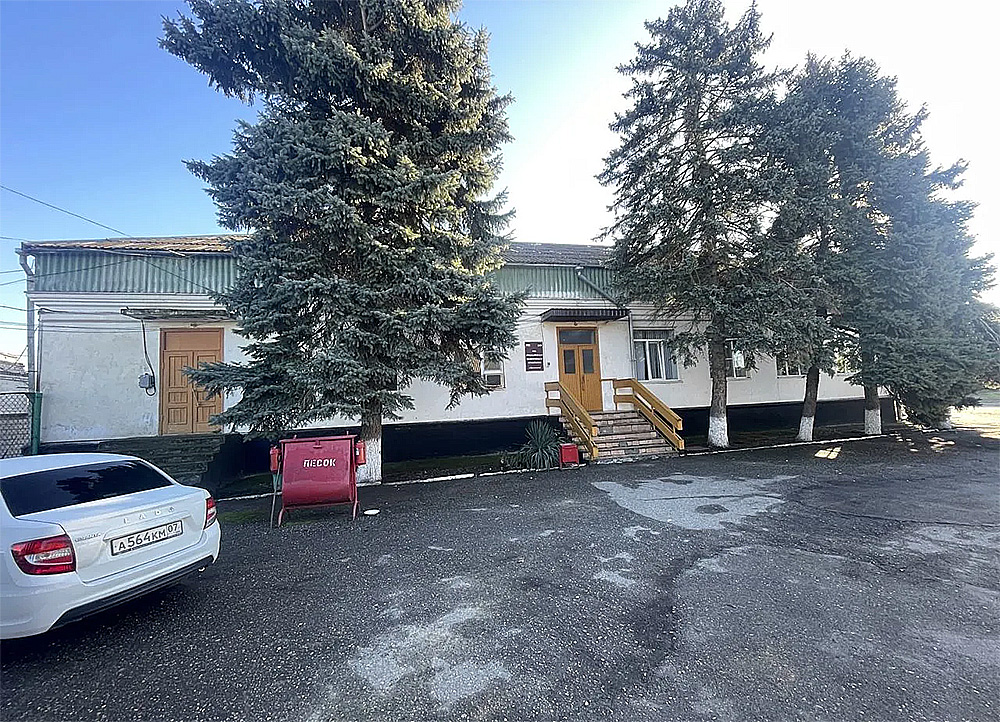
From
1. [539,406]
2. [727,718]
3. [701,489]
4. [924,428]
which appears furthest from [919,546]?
[924,428]

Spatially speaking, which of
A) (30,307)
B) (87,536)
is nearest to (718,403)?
(87,536)

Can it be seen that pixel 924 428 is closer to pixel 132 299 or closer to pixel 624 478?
pixel 624 478

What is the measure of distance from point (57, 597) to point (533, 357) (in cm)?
1084

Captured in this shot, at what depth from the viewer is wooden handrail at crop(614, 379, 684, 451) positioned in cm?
1176

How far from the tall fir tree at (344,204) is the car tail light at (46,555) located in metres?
4.58

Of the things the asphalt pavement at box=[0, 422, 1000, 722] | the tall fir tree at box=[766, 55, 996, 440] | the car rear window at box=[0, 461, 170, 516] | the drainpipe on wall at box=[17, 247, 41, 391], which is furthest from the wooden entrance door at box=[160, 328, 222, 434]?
the tall fir tree at box=[766, 55, 996, 440]

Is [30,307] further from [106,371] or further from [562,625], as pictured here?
[562,625]

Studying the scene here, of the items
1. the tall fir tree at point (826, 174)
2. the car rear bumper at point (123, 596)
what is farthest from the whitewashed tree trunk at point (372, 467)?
the tall fir tree at point (826, 174)

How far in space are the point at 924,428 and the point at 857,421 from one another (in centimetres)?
181

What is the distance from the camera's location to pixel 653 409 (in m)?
12.7

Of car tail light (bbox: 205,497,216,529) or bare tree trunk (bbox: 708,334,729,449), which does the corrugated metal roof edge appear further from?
car tail light (bbox: 205,497,216,529)

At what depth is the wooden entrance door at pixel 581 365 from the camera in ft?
43.8

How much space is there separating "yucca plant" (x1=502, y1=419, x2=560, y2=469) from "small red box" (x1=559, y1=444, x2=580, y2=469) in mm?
138

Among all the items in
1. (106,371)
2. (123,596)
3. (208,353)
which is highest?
(208,353)
